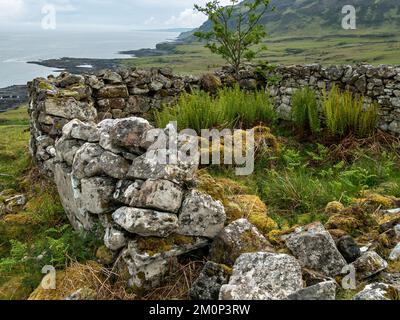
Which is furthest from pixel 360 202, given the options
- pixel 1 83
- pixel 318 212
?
pixel 1 83

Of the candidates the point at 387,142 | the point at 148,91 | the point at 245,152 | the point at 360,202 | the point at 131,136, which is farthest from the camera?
the point at 148,91

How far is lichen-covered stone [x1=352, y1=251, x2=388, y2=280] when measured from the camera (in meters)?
4.06

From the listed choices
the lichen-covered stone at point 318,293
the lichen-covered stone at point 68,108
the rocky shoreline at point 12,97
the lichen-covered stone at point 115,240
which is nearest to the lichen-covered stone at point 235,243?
the lichen-covered stone at point 318,293

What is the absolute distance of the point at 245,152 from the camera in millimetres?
7707

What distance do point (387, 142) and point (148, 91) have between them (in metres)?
6.65

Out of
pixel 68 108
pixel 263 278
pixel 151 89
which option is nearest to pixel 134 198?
pixel 263 278

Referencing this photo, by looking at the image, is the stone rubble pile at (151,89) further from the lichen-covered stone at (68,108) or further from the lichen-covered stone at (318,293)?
the lichen-covered stone at (318,293)

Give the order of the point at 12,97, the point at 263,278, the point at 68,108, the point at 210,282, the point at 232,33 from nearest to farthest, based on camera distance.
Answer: the point at 263,278 → the point at 210,282 → the point at 68,108 → the point at 232,33 → the point at 12,97

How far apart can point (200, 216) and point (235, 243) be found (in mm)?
497

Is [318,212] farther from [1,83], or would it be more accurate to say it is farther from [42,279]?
[1,83]

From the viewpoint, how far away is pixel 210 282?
4.09m

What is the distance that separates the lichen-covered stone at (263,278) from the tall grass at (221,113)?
4.91 metres

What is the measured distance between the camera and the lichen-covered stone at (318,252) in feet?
13.7

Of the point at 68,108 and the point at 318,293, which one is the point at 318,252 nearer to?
the point at 318,293
